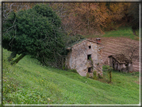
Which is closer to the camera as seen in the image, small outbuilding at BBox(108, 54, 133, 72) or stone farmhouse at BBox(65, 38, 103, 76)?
stone farmhouse at BBox(65, 38, 103, 76)

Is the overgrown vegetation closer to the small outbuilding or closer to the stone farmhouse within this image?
the stone farmhouse

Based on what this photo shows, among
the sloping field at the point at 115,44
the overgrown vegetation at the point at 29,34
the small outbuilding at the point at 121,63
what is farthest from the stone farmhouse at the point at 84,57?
the sloping field at the point at 115,44

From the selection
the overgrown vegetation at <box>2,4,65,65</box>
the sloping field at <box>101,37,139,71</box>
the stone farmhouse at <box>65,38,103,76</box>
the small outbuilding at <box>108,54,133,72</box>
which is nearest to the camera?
the overgrown vegetation at <box>2,4,65,65</box>

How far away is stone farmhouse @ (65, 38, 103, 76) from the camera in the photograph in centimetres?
2005

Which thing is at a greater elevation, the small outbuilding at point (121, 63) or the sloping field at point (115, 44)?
the sloping field at point (115, 44)

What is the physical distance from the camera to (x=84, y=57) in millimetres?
20734

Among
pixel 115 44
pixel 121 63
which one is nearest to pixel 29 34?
pixel 121 63

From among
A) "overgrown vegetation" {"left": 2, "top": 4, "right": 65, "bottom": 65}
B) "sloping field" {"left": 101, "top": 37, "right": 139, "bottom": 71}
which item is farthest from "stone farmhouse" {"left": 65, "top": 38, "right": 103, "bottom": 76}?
"sloping field" {"left": 101, "top": 37, "right": 139, "bottom": 71}

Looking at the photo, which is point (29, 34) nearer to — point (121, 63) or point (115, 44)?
point (121, 63)

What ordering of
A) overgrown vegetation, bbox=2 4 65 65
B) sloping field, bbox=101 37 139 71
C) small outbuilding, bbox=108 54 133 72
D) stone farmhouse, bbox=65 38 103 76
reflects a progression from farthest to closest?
1. sloping field, bbox=101 37 139 71
2. small outbuilding, bbox=108 54 133 72
3. stone farmhouse, bbox=65 38 103 76
4. overgrown vegetation, bbox=2 4 65 65

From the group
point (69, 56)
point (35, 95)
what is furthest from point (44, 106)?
point (69, 56)

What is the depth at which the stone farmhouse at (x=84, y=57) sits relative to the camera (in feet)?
65.8

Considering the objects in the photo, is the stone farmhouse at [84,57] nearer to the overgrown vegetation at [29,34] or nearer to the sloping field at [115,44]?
the overgrown vegetation at [29,34]

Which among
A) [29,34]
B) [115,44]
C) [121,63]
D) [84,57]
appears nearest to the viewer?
[29,34]
